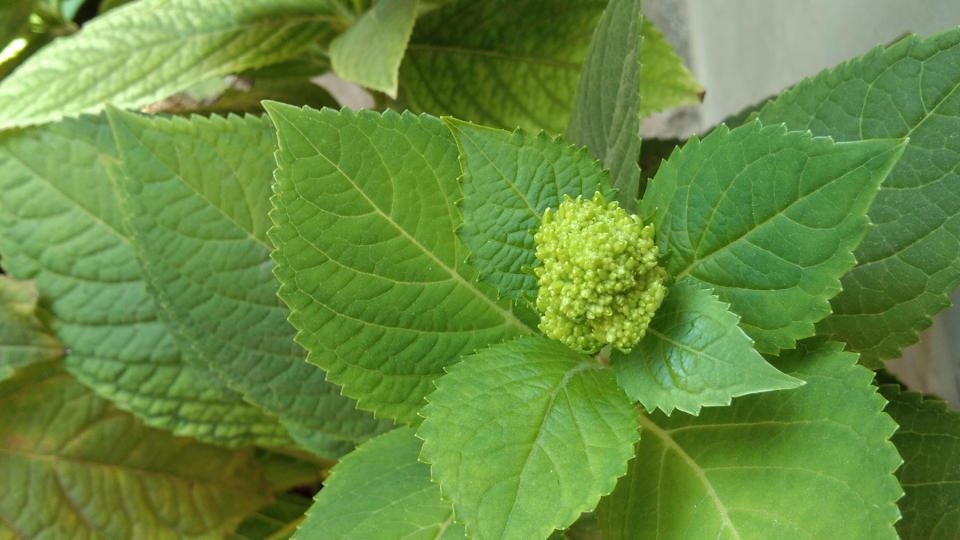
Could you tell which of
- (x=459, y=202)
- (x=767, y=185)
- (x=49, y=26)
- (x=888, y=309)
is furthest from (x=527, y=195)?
(x=49, y=26)

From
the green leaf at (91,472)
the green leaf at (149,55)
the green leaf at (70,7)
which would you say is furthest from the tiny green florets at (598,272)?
the green leaf at (70,7)

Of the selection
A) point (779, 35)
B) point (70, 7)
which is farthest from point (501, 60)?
point (70, 7)

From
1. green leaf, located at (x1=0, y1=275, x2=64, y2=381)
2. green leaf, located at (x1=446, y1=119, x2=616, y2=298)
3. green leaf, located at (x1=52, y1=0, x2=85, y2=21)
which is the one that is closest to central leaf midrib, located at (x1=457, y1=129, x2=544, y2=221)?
green leaf, located at (x1=446, y1=119, x2=616, y2=298)

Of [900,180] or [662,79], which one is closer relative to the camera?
[900,180]

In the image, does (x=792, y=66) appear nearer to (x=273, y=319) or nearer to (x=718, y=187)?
(x=718, y=187)

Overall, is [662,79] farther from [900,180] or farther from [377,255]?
[377,255]

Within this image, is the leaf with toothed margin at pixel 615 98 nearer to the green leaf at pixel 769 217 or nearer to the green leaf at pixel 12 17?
the green leaf at pixel 769 217

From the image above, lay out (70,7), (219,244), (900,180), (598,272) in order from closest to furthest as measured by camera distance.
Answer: (598,272) → (900,180) → (219,244) → (70,7)
